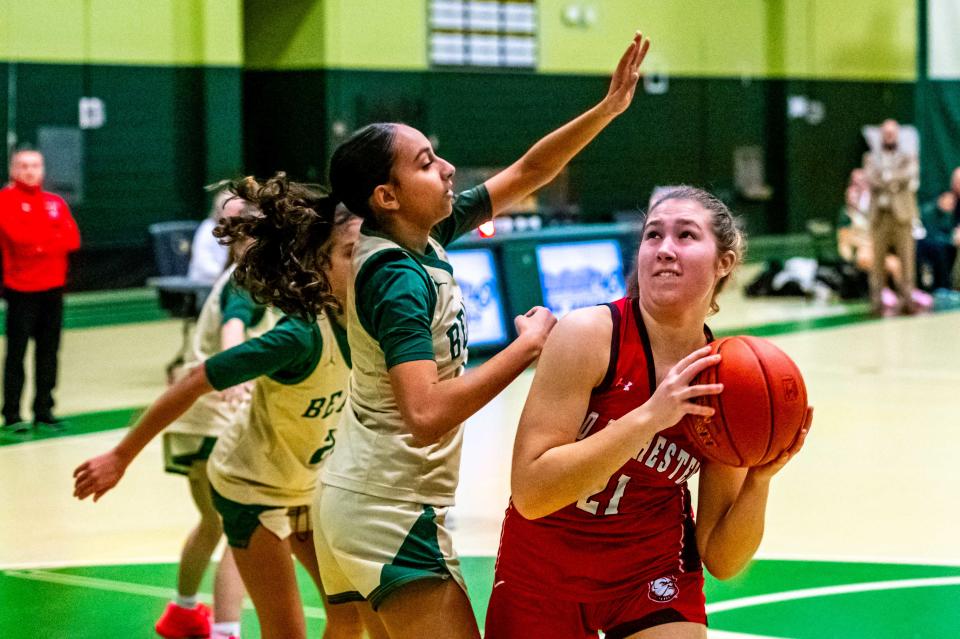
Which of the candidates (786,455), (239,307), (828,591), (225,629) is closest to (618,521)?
(786,455)

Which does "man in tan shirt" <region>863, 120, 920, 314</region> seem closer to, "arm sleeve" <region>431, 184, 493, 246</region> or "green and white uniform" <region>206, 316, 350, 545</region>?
"green and white uniform" <region>206, 316, 350, 545</region>

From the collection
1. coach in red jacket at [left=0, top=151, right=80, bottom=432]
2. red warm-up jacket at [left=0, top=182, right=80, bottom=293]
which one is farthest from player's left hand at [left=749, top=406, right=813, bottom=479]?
red warm-up jacket at [left=0, top=182, right=80, bottom=293]

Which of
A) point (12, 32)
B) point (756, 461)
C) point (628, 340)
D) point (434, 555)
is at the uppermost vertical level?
point (12, 32)

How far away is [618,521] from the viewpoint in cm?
315

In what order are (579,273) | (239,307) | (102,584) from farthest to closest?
(579,273)
(102,584)
(239,307)

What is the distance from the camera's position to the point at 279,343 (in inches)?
155

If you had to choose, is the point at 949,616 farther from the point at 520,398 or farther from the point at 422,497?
the point at 520,398

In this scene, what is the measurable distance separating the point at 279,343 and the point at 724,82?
709 inches

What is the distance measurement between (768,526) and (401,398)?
4120 mm

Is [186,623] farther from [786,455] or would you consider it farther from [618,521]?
[786,455]

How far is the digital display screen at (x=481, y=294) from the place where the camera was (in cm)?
1116

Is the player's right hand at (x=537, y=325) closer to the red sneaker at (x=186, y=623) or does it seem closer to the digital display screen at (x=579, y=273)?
the red sneaker at (x=186, y=623)

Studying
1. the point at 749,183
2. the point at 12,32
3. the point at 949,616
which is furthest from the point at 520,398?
the point at 749,183

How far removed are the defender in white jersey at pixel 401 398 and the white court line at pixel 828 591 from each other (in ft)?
8.33
